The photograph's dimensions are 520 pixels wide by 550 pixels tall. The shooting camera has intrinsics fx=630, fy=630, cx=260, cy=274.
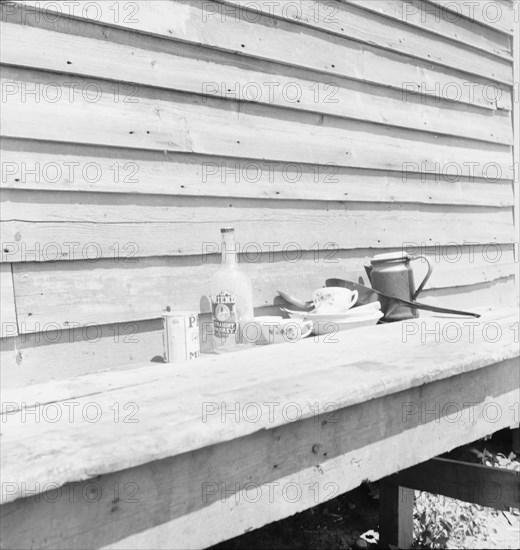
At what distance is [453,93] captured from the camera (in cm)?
346

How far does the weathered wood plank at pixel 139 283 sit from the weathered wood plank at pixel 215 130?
413mm

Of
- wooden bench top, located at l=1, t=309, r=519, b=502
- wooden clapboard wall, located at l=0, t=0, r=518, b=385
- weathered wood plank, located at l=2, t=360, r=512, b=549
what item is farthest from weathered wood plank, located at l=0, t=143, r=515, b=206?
weathered wood plank, located at l=2, t=360, r=512, b=549

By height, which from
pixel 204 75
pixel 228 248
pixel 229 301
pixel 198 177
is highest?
pixel 204 75

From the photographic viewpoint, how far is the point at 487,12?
143 inches

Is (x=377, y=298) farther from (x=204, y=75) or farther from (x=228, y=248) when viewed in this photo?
(x=204, y=75)

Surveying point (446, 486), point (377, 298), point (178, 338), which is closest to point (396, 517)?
point (446, 486)

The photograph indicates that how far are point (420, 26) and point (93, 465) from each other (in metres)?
2.93

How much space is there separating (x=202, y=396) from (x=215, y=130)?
51.7 inches

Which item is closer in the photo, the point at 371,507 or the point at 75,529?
the point at 75,529

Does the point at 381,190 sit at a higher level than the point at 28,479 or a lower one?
higher

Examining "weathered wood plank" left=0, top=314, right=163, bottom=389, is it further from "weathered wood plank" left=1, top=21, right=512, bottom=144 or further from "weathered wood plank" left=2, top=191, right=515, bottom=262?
"weathered wood plank" left=1, top=21, right=512, bottom=144

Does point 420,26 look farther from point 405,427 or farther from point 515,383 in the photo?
point 405,427

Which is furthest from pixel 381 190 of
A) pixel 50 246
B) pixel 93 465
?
pixel 93 465

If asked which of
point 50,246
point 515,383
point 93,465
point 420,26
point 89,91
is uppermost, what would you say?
point 420,26
